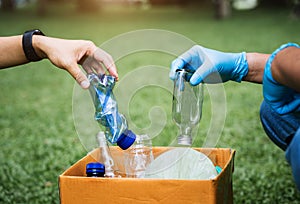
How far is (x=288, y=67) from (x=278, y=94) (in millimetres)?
211

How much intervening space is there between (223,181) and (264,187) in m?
1.25

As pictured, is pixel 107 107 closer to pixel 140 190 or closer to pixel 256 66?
pixel 140 190

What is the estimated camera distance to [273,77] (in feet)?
5.04

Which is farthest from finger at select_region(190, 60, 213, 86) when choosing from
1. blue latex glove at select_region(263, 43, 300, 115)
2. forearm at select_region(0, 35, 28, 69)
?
forearm at select_region(0, 35, 28, 69)

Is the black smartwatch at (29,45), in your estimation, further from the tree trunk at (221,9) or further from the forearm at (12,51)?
the tree trunk at (221,9)

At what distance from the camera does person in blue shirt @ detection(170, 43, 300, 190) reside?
4.66 ft

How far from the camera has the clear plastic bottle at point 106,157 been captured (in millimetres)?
1714

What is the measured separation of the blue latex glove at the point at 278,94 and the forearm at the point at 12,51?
756mm

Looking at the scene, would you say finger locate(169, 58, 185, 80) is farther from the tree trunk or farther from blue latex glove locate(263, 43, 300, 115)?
the tree trunk

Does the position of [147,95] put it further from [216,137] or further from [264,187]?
[216,137]

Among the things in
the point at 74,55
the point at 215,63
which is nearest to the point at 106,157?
the point at 74,55

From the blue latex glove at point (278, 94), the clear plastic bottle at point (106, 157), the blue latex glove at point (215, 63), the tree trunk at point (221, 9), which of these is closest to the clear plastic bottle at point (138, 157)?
the clear plastic bottle at point (106, 157)

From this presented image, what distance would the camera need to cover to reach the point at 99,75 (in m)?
1.58

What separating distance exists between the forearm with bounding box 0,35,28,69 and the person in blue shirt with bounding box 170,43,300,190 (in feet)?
1.61
